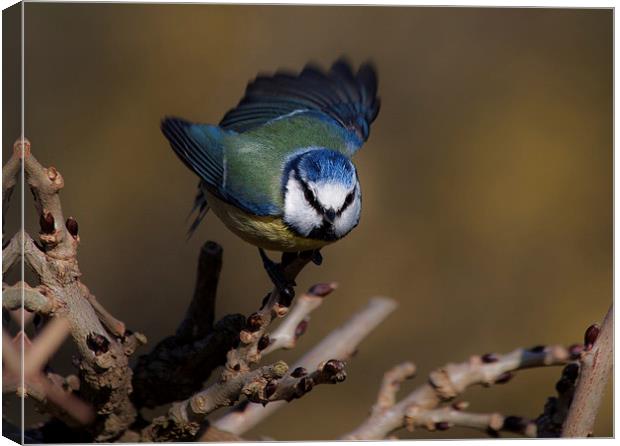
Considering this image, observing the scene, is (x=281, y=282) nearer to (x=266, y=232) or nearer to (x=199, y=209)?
(x=266, y=232)

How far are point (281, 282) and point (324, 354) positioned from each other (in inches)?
5.3

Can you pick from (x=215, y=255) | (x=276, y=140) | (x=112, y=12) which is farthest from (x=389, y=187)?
(x=215, y=255)

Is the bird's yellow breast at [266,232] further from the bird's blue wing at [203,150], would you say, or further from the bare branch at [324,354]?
the bare branch at [324,354]

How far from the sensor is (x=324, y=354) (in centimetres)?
148

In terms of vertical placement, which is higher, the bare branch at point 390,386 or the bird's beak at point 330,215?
the bird's beak at point 330,215

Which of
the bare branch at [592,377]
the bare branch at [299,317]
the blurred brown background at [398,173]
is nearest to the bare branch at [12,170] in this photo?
the bare branch at [299,317]

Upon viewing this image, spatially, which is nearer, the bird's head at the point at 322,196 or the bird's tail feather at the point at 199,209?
the bird's head at the point at 322,196

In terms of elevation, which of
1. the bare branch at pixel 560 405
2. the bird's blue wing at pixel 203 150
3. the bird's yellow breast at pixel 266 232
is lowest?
the bare branch at pixel 560 405

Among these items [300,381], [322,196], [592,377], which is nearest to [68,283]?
[300,381]

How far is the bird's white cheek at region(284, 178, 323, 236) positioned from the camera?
1554 mm

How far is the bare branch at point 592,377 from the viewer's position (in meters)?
1.19

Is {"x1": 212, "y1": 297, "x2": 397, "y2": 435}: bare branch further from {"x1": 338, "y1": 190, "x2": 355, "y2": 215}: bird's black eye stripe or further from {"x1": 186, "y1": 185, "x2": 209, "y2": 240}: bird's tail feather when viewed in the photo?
{"x1": 186, "y1": 185, "x2": 209, "y2": 240}: bird's tail feather

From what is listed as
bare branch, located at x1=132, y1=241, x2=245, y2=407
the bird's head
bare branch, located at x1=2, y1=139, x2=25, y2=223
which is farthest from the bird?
bare branch, located at x1=2, y1=139, x2=25, y2=223

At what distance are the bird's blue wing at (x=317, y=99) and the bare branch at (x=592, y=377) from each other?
2.66ft
